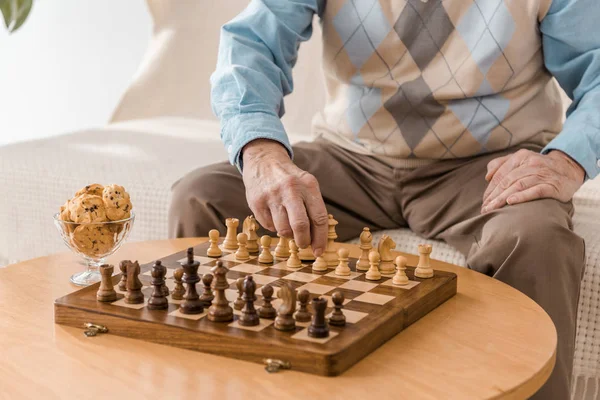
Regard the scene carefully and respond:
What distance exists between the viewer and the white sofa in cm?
161

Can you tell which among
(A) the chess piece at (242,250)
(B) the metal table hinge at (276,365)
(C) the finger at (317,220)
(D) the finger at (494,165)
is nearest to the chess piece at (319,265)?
(C) the finger at (317,220)

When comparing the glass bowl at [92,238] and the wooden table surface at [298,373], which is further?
Answer: the glass bowl at [92,238]

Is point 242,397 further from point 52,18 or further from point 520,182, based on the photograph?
point 52,18

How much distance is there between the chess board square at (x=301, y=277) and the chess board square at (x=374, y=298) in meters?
0.11

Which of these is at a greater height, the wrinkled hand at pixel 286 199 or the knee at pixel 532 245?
the wrinkled hand at pixel 286 199

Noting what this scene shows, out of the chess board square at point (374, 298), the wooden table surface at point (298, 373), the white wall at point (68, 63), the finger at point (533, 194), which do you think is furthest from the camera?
the white wall at point (68, 63)

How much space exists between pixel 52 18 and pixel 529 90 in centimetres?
234

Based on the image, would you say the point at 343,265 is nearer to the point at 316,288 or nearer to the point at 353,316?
the point at 316,288

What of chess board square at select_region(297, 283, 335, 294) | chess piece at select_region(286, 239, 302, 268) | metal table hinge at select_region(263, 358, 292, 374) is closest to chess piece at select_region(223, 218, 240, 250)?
chess piece at select_region(286, 239, 302, 268)

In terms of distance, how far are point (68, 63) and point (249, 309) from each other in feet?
9.00

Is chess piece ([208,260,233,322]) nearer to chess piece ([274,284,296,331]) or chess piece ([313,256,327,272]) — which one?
chess piece ([274,284,296,331])

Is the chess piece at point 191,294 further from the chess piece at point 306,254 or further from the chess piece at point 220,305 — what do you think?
the chess piece at point 306,254

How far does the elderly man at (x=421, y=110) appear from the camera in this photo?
4.84ft

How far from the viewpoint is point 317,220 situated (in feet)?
3.98
